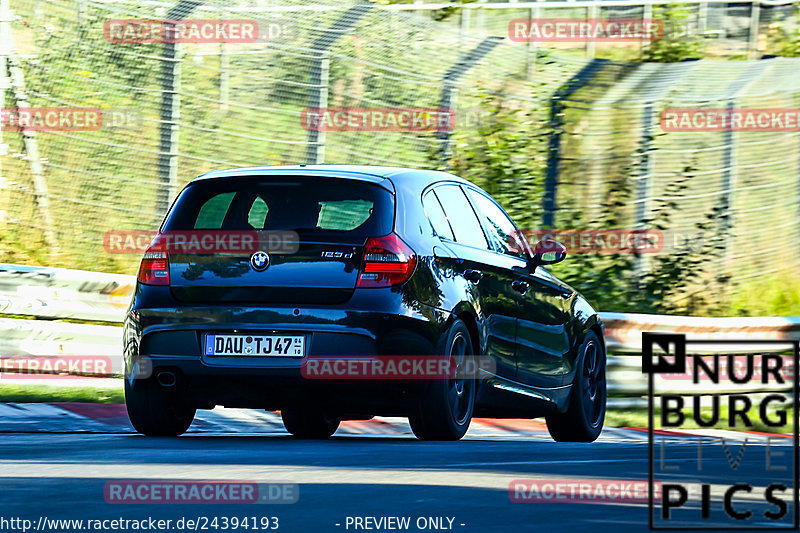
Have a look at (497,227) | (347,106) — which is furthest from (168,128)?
(497,227)

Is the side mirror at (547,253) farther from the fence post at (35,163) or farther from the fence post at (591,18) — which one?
the fence post at (591,18)

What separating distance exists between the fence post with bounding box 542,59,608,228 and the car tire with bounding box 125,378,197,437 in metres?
8.47

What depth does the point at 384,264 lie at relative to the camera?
28.6 feet

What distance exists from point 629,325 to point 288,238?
17.3 ft

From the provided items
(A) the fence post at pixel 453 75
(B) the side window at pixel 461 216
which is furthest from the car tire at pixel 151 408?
(A) the fence post at pixel 453 75

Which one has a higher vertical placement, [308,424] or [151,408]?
[151,408]

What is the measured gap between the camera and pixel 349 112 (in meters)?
17.5

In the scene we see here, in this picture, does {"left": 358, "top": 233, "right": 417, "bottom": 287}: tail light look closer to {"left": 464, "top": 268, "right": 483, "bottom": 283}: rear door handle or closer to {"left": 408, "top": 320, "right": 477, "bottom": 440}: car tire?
{"left": 408, "top": 320, "right": 477, "bottom": 440}: car tire

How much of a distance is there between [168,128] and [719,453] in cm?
872

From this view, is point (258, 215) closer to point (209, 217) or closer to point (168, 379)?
point (209, 217)

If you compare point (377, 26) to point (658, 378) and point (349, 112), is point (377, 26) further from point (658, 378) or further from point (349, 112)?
point (658, 378)

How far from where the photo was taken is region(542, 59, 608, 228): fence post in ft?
57.9

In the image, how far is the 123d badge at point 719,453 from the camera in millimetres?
5875

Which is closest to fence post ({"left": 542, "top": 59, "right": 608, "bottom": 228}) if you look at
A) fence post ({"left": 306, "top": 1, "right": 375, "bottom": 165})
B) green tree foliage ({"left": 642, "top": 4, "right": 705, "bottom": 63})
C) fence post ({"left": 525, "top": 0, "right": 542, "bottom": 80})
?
fence post ({"left": 525, "top": 0, "right": 542, "bottom": 80})
